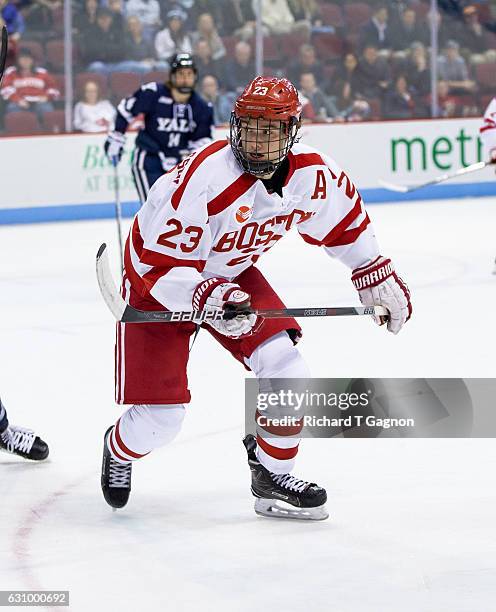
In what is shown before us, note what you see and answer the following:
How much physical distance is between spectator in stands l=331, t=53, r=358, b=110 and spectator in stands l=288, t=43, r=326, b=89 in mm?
122

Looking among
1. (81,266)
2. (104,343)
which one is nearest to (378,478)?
(104,343)

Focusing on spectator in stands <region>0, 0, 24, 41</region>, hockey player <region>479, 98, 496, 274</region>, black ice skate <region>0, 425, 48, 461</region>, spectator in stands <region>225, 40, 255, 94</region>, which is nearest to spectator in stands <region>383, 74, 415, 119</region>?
spectator in stands <region>225, 40, 255, 94</region>

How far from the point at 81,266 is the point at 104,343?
2.33 m

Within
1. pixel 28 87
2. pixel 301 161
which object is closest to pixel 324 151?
pixel 28 87

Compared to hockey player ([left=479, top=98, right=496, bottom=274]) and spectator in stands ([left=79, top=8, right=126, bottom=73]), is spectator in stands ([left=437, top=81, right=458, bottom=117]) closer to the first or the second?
spectator in stands ([left=79, top=8, right=126, bottom=73])

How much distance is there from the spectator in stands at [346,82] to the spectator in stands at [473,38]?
1017 mm

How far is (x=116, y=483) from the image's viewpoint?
10.9 feet

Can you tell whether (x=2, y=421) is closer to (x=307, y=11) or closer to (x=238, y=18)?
(x=238, y=18)

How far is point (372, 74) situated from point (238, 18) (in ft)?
4.34

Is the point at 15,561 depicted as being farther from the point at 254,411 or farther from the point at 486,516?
the point at 486,516

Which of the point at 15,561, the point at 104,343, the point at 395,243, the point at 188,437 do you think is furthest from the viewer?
the point at 395,243

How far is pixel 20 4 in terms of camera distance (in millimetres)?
9820

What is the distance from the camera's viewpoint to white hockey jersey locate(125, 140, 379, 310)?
10.0 feet

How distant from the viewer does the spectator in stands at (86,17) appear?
9.92 m
